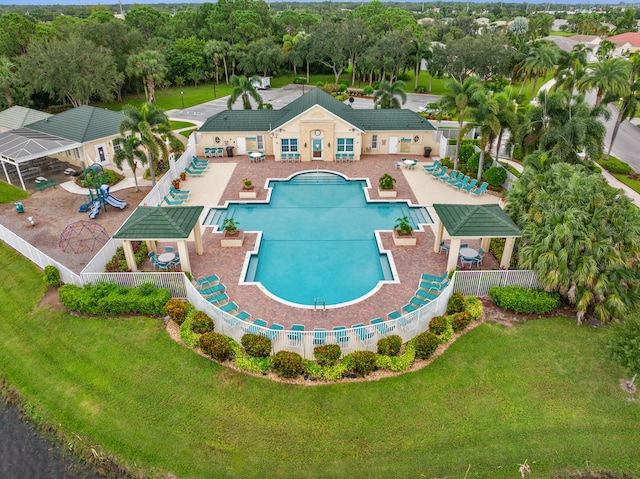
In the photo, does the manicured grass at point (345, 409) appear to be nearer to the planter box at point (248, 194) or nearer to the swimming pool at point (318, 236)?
the swimming pool at point (318, 236)

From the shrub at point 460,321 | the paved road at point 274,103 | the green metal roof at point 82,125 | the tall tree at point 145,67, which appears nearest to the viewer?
the shrub at point 460,321

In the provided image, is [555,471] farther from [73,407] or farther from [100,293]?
[100,293]

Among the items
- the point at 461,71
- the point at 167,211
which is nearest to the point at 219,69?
the point at 461,71

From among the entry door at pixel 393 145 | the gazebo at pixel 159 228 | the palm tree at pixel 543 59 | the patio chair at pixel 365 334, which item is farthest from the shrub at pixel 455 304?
the palm tree at pixel 543 59

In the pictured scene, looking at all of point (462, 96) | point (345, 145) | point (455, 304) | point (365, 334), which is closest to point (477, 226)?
point (455, 304)

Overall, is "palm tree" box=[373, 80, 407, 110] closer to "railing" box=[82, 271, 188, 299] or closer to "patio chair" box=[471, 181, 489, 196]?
"patio chair" box=[471, 181, 489, 196]

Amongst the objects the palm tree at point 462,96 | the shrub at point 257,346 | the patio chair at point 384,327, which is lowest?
the shrub at point 257,346

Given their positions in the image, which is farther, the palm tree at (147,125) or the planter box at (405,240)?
the palm tree at (147,125)

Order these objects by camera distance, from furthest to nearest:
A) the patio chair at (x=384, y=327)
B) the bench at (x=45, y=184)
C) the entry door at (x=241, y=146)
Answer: the entry door at (x=241, y=146), the bench at (x=45, y=184), the patio chair at (x=384, y=327)

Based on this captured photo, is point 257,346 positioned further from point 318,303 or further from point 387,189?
point 387,189
